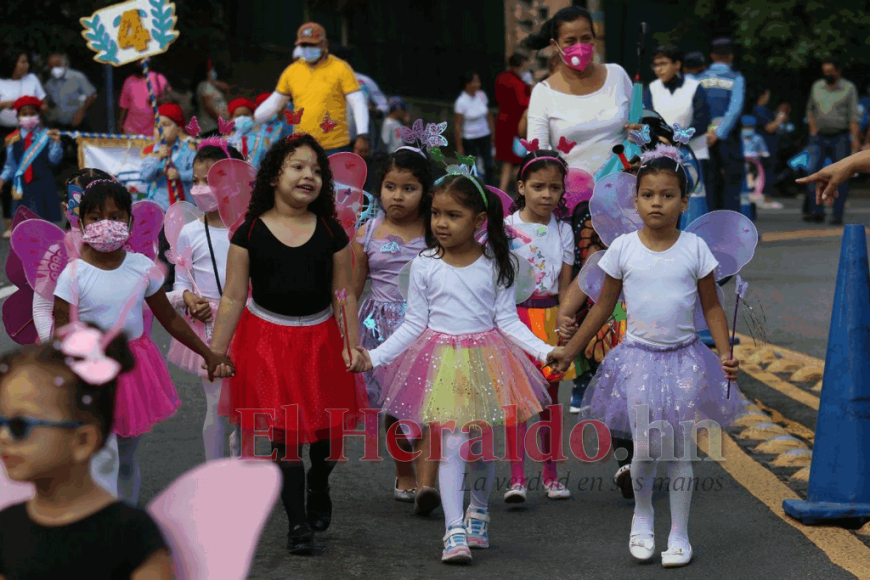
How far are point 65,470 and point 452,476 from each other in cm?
284

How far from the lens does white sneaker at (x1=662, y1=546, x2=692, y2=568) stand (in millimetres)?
5125

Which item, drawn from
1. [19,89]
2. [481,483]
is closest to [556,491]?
[481,483]

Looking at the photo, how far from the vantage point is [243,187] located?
584 cm

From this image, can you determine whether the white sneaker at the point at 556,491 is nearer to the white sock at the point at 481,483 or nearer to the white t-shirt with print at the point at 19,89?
the white sock at the point at 481,483

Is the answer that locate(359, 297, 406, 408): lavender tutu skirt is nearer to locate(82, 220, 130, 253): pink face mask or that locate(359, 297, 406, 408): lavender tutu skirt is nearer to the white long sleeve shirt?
the white long sleeve shirt

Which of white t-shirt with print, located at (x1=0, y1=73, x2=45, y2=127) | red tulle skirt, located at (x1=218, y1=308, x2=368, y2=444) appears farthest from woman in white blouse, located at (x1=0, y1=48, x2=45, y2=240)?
red tulle skirt, located at (x1=218, y1=308, x2=368, y2=444)

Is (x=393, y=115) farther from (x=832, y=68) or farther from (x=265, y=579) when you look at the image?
(x=265, y=579)

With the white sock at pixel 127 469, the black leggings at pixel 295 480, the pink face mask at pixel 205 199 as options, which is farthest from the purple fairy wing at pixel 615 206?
the white sock at pixel 127 469

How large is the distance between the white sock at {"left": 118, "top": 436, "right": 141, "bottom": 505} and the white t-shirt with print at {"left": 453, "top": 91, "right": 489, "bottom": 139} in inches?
642

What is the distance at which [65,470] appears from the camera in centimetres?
256

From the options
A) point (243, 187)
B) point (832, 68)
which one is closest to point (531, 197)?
point (243, 187)

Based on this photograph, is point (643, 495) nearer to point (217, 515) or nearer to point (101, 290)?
point (101, 290)

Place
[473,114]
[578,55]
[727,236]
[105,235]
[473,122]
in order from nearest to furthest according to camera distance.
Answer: [105,235], [727,236], [578,55], [473,114], [473,122]

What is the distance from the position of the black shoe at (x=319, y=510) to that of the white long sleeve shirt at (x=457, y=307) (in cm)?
57
